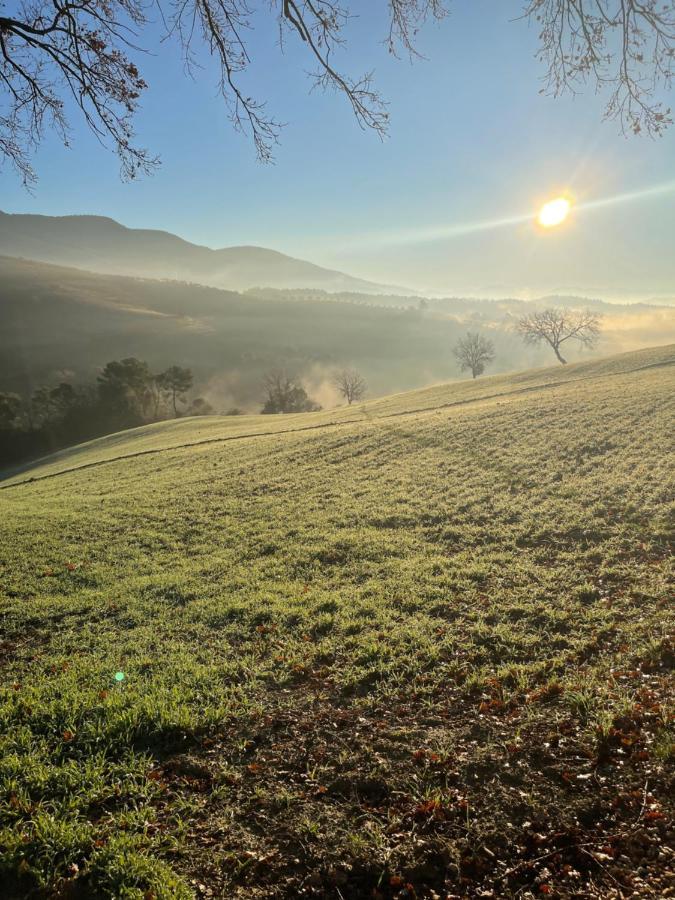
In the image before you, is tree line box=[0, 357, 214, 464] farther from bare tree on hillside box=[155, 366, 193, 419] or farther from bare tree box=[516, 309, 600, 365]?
bare tree box=[516, 309, 600, 365]

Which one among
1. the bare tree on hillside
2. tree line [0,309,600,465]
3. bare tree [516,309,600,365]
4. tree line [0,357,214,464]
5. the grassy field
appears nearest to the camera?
the grassy field

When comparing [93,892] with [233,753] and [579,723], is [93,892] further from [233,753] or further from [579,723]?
[579,723]

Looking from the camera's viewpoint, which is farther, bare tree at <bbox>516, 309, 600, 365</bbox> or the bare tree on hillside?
the bare tree on hillside

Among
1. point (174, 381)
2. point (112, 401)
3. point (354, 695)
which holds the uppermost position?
point (174, 381)

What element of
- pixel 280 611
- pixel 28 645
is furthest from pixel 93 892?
pixel 28 645

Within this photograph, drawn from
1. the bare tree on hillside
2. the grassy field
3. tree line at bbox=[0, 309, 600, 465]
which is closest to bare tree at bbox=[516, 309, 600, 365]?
tree line at bbox=[0, 309, 600, 465]

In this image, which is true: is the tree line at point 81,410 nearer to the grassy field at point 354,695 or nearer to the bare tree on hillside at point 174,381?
the bare tree on hillside at point 174,381

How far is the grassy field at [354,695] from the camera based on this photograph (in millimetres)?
4047

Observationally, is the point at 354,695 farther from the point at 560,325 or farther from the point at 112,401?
the point at 560,325

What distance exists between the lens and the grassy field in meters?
4.05

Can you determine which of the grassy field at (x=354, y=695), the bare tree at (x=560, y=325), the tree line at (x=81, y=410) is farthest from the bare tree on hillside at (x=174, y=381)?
the grassy field at (x=354, y=695)

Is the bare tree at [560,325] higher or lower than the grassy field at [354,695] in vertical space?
higher

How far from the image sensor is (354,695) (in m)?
6.70

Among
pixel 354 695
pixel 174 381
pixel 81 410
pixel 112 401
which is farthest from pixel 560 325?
pixel 354 695
